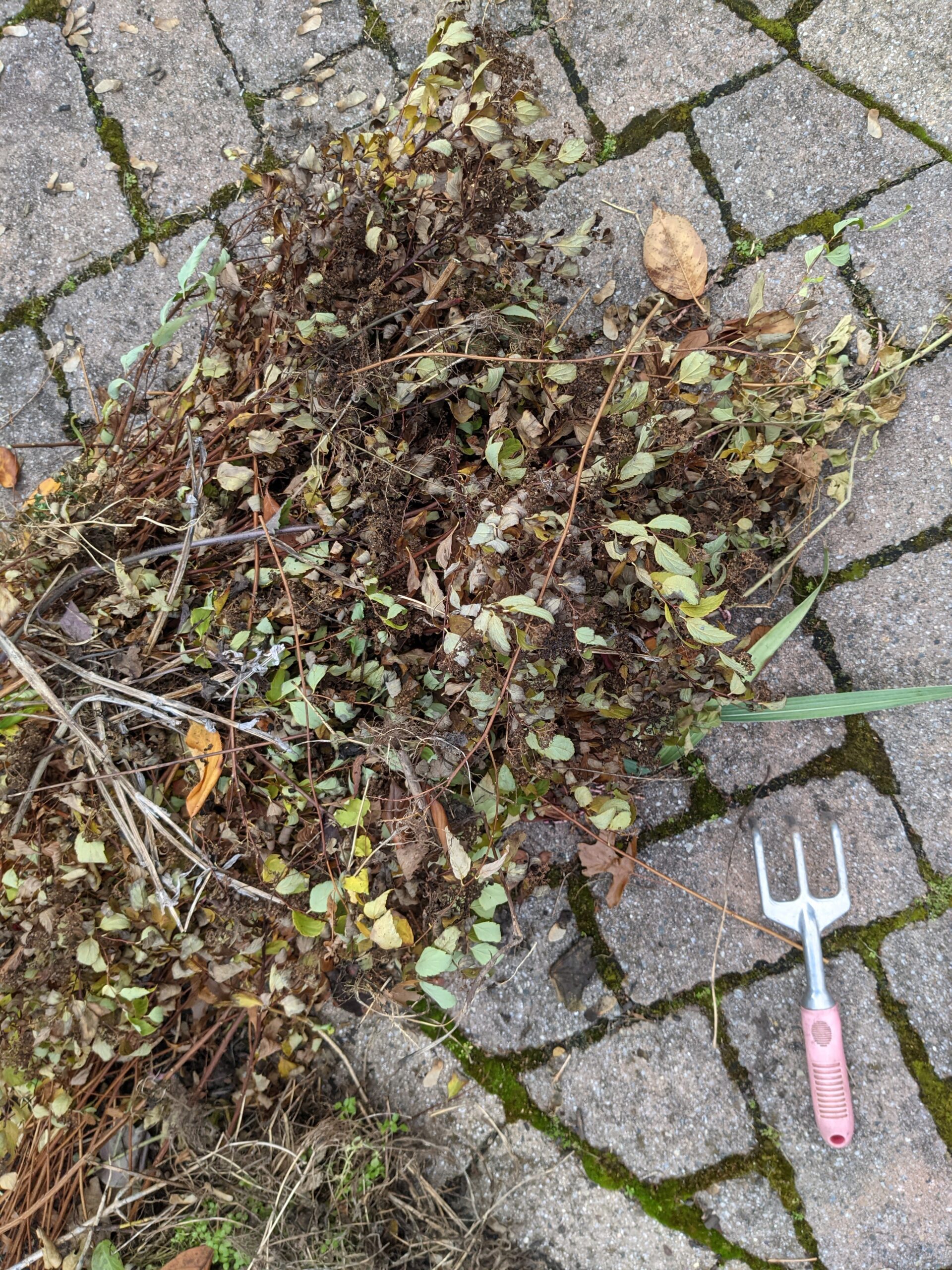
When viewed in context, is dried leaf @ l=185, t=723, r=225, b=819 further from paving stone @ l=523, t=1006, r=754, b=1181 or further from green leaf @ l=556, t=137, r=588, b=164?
green leaf @ l=556, t=137, r=588, b=164

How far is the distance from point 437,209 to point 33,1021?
6.23ft

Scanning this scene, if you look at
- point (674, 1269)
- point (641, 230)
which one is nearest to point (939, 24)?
point (641, 230)

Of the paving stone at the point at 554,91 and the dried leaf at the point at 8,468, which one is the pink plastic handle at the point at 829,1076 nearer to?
the paving stone at the point at 554,91

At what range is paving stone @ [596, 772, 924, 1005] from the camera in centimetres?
206

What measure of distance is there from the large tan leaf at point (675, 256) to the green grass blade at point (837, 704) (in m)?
0.97

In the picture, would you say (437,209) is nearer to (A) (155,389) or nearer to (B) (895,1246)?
(A) (155,389)

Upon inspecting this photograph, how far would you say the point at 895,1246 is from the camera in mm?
1974

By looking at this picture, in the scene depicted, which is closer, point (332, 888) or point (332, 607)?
point (332, 888)

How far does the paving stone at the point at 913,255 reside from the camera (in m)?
2.09

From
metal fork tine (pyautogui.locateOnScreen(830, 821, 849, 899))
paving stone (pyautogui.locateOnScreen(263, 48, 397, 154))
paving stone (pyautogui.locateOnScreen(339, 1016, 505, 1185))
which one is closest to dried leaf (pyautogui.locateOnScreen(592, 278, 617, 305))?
paving stone (pyautogui.locateOnScreen(263, 48, 397, 154))

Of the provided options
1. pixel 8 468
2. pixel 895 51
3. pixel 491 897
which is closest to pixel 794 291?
pixel 895 51

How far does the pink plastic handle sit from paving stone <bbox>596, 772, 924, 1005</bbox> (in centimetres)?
17

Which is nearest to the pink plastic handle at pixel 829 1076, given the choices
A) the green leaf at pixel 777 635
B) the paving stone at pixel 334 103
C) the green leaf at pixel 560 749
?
the green leaf at pixel 777 635

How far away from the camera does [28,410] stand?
2357 millimetres
